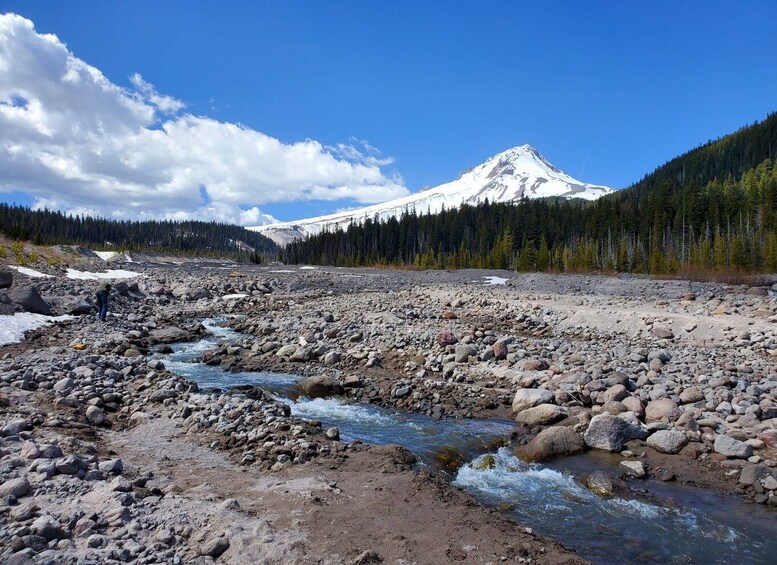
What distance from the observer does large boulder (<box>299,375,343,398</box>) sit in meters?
12.8

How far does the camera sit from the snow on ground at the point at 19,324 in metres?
15.5

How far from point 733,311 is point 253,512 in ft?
77.9

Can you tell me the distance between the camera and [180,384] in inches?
418

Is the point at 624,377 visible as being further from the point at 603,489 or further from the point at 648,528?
the point at 648,528

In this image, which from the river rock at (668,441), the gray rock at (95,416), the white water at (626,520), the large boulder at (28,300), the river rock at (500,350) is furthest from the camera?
the large boulder at (28,300)

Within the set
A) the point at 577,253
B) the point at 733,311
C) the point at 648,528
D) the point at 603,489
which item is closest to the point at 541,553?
the point at 648,528

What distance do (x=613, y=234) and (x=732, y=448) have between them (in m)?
79.8

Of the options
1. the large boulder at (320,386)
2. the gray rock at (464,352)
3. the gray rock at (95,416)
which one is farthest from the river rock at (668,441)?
the gray rock at (95,416)

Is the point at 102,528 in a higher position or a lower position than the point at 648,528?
higher

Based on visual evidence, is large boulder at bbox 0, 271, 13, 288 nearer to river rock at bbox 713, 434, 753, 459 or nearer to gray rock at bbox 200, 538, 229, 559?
gray rock at bbox 200, 538, 229, 559

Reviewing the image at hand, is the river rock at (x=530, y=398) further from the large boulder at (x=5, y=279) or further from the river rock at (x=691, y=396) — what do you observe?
the large boulder at (x=5, y=279)

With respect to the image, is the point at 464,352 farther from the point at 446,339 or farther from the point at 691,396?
the point at 691,396

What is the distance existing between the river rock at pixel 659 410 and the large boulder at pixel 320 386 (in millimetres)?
7689

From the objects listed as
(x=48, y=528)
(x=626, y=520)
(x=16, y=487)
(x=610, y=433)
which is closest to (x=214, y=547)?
(x=48, y=528)
